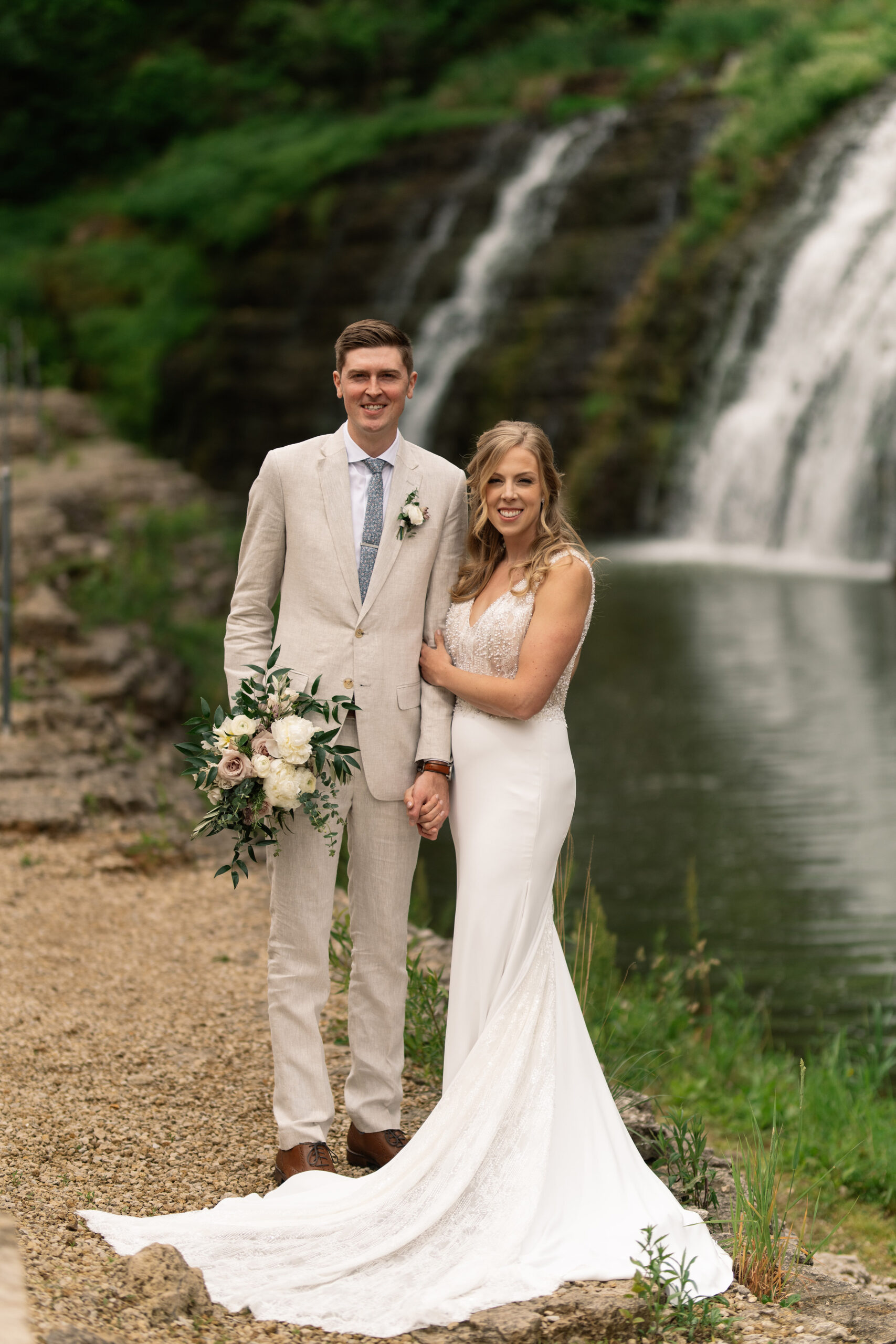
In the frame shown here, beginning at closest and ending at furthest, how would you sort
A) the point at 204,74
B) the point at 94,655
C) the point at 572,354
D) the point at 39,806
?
the point at 39,806, the point at 94,655, the point at 572,354, the point at 204,74

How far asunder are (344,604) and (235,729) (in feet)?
1.35

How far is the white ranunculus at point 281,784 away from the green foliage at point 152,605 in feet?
19.6

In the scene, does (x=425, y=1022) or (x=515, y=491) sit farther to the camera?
(x=425, y=1022)

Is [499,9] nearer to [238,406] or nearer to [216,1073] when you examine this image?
[238,406]

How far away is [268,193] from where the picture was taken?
23.6 m

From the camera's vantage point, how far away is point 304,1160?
124 inches

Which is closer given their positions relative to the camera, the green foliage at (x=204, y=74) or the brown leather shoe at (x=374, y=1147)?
the brown leather shoe at (x=374, y=1147)

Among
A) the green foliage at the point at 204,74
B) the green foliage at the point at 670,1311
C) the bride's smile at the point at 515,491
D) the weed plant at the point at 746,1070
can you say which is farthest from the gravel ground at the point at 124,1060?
the green foliage at the point at 204,74

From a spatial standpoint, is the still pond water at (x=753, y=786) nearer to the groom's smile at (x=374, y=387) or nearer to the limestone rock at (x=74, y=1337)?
the groom's smile at (x=374, y=387)

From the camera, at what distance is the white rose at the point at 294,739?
2.97 meters

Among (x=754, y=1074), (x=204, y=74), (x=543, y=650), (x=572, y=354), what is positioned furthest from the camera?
(x=204, y=74)

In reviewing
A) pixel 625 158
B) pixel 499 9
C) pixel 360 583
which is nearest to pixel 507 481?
pixel 360 583

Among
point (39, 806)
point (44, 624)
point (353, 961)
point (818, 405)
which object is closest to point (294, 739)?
point (353, 961)

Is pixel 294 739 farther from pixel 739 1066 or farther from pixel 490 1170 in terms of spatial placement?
pixel 739 1066
